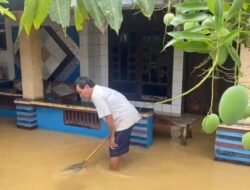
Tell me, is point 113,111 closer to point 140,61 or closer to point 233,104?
point 140,61

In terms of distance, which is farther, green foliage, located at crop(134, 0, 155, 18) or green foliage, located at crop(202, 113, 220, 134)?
green foliage, located at crop(202, 113, 220, 134)

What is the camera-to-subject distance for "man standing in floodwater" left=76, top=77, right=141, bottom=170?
Answer: 436cm

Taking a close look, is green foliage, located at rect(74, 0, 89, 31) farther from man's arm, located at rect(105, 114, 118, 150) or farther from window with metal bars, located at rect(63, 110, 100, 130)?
window with metal bars, located at rect(63, 110, 100, 130)

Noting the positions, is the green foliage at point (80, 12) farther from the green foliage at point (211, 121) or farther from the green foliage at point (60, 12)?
the green foliage at point (211, 121)

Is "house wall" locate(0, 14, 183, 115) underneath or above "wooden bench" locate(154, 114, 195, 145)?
above

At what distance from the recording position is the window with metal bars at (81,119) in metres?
6.09

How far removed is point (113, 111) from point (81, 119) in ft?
6.01

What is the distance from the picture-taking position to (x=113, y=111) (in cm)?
453

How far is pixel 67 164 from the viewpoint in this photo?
195 inches

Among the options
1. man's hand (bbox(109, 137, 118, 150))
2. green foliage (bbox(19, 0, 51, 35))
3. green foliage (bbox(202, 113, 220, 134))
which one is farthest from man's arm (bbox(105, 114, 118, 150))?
green foliage (bbox(19, 0, 51, 35))

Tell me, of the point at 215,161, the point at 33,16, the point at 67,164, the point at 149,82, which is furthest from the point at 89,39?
the point at 33,16

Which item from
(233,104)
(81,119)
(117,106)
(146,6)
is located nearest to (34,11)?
(146,6)

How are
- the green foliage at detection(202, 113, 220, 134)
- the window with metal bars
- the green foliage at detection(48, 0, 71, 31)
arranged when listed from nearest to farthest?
the green foliage at detection(48, 0, 71, 31)
the green foliage at detection(202, 113, 220, 134)
the window with metal bars

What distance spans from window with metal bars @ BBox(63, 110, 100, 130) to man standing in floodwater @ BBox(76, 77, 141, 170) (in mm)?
1445
